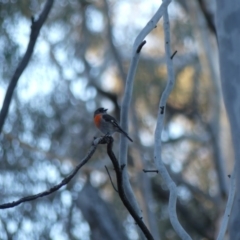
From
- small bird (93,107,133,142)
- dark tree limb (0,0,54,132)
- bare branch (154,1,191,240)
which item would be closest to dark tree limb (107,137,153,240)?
bare branch (154,1,191,240)

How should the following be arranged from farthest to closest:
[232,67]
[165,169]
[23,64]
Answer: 1. [23,64]
2. [165,169]
3. [232,67]

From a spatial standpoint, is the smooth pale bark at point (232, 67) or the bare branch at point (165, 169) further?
the bare branch at point (165, 169)

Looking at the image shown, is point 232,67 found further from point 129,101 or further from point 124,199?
point 124,199

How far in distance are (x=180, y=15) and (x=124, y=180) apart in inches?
380

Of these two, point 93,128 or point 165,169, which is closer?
point 165,169

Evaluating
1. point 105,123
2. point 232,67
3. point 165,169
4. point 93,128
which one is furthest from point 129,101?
point 93,128

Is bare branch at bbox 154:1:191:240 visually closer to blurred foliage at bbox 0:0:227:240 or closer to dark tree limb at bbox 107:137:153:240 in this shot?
dark tree limb at bbox 107:137:153:240

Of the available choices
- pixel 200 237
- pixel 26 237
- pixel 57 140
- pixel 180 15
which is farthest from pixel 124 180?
pixel 180 15

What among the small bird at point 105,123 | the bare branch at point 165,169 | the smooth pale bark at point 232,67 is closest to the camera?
the smooth pale bark at point 232,67

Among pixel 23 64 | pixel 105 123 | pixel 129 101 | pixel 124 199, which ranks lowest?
pixel 124 199

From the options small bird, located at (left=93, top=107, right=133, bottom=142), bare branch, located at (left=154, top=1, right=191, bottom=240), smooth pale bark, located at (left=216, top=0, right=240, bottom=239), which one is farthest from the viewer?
small bird, located at (left=93, top=107, right=133, bottom=142)

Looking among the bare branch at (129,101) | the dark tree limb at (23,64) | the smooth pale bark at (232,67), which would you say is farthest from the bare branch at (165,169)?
the dark tree limb at (23,64)

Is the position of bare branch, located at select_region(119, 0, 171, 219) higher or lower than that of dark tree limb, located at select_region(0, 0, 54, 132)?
lower

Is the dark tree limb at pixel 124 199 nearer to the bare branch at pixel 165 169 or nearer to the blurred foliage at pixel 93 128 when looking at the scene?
the bare branch at pixel 165 169
